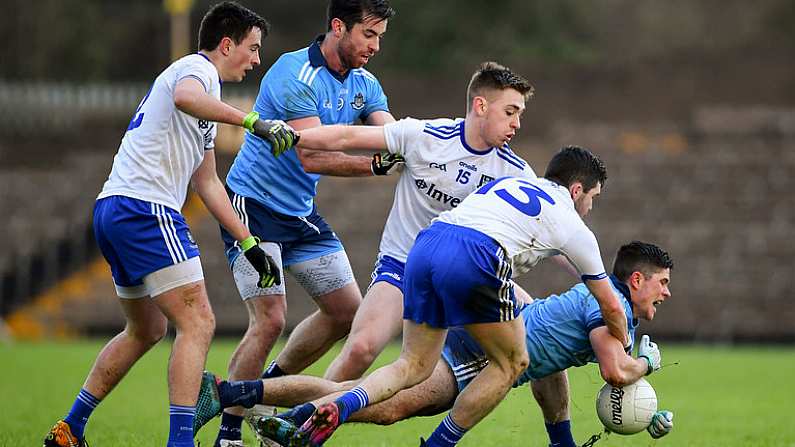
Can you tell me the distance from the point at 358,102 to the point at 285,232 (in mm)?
925

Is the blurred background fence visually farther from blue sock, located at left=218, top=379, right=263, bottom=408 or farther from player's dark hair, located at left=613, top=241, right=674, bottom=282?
blue sock, located at left=218, top=379, right=263, bottom=408

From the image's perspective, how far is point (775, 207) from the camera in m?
27.2

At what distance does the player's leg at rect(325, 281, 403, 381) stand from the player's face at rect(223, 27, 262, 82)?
4.69ft

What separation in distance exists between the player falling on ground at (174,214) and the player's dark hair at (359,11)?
62 centimetres

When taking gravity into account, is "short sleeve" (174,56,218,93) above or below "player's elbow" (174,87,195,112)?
above

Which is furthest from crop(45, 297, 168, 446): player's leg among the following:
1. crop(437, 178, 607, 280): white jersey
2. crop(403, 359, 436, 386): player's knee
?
crop(437, 178, 607, 280): white jersey

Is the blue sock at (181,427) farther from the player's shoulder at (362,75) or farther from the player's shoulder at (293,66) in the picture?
the player's shoulder at (362,75)

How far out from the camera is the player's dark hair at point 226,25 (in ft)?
22.0

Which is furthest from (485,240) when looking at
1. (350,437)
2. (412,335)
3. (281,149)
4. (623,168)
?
(623,168)

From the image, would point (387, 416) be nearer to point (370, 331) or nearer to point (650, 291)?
point (370, 331)

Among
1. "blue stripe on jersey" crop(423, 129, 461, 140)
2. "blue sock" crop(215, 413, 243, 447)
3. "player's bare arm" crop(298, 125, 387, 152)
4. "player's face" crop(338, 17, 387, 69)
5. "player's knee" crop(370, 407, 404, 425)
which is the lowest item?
"blue sock" crop(215, 413, 243, 447)

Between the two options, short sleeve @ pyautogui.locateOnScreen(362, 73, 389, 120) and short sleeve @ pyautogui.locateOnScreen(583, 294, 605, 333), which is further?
short sleeve @ pyautogui.locateOnScreen(362, 73, 389, 120)

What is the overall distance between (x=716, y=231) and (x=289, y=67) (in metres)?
20.7

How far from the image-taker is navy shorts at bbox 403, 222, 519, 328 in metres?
6.21
